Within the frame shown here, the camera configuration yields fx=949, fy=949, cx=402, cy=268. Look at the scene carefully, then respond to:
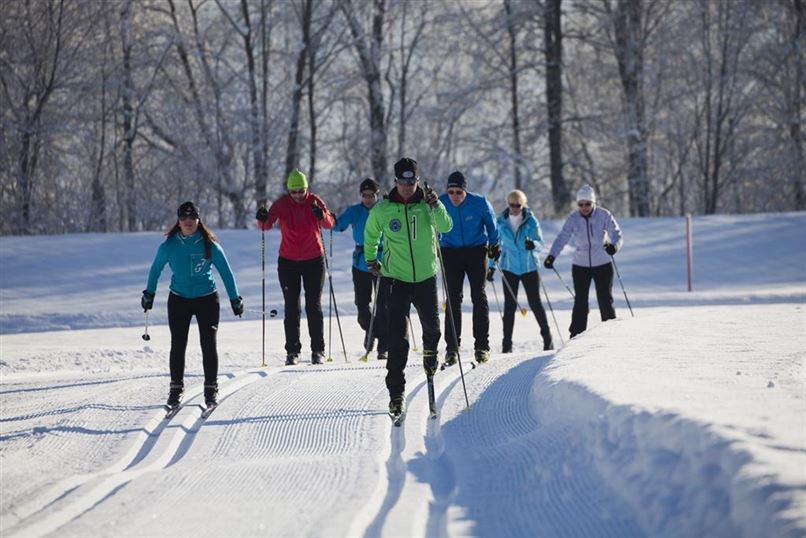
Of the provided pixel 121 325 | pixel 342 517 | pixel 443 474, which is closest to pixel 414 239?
pixel 443 474

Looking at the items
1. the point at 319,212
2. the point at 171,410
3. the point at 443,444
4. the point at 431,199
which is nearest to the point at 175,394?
the point at 171,410

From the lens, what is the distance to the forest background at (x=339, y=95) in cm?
2830

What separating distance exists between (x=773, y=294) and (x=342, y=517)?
14879 millimetres

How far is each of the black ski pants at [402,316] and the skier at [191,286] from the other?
141cm

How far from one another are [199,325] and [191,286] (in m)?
0.33

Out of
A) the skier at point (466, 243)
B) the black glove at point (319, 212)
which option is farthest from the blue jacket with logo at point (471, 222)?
the black glove at point (319, 212)

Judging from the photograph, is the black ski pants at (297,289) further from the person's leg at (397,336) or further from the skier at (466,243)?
the person's leg at (397,336)

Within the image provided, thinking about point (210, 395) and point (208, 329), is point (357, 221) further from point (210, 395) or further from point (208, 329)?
point (210, 395)

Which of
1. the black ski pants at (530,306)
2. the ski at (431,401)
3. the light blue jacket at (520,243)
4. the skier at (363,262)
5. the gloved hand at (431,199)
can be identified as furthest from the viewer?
the black ski pants at (530,306)

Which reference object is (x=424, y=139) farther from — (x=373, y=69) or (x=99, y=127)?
(x=99, y=127)

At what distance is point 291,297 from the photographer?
10.4 metres

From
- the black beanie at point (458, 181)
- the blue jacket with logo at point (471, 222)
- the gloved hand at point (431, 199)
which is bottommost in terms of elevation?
the blue jacket with logo at point (471, 222)

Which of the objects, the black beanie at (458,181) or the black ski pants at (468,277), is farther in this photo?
the black ski pants at (468,277)

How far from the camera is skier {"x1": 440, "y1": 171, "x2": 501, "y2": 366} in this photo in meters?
9.18
